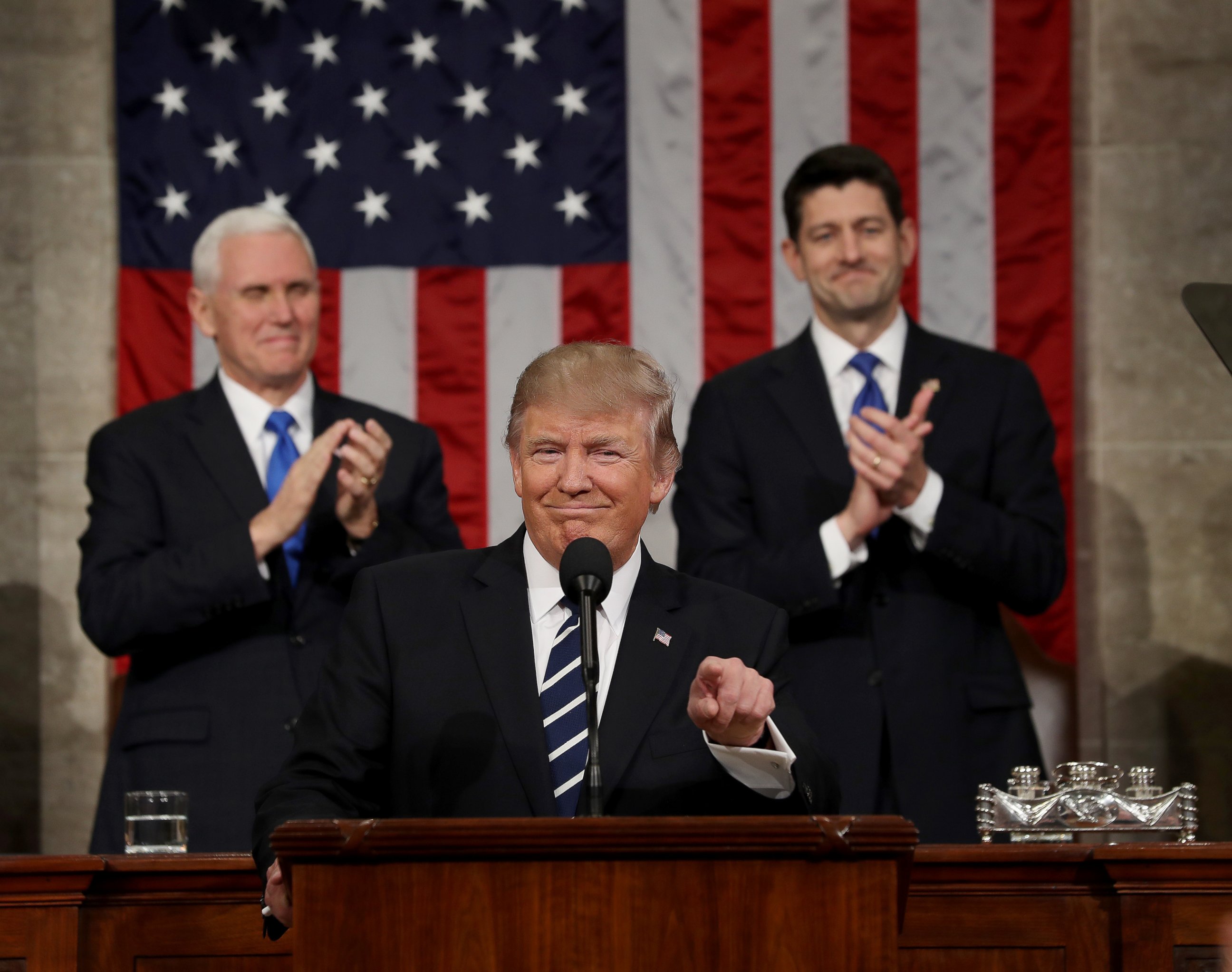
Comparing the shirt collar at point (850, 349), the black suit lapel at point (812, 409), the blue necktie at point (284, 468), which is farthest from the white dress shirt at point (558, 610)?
the shirt collar at point (850, 349)

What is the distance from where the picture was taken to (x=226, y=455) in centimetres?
371

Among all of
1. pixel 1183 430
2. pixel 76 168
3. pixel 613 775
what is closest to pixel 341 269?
pixel 76 168

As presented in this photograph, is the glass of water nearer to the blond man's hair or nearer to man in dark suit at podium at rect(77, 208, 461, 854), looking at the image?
man in dark suit at podium at rect(77, 208, 461, 854)

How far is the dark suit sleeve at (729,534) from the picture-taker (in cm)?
338

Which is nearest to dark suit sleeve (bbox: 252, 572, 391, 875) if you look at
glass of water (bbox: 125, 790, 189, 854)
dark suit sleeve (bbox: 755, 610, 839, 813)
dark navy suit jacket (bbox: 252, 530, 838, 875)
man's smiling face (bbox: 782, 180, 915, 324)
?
dark navy suit jacket (bbox: 252, 530, 838, 875)

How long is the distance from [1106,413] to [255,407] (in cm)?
260

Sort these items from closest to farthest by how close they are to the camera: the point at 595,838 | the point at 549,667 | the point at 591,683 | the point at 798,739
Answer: the point at 595,838 < the point at 591,683 < the point at 798,739 < the point at 549,667

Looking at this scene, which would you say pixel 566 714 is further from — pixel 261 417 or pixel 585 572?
pixel 261 417

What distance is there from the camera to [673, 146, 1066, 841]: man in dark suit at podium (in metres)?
3.39

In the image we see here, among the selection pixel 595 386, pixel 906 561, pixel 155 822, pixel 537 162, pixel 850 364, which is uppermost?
pixel 537 162

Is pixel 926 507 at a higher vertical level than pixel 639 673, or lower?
higher

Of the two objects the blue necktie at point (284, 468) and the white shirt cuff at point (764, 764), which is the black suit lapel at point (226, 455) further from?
the white shirt cuff at point (764, 764)

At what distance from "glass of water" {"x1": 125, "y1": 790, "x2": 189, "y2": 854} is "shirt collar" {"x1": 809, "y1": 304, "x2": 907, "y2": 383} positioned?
1755 millimetres

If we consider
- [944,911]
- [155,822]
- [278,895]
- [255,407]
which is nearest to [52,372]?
[255,407]
